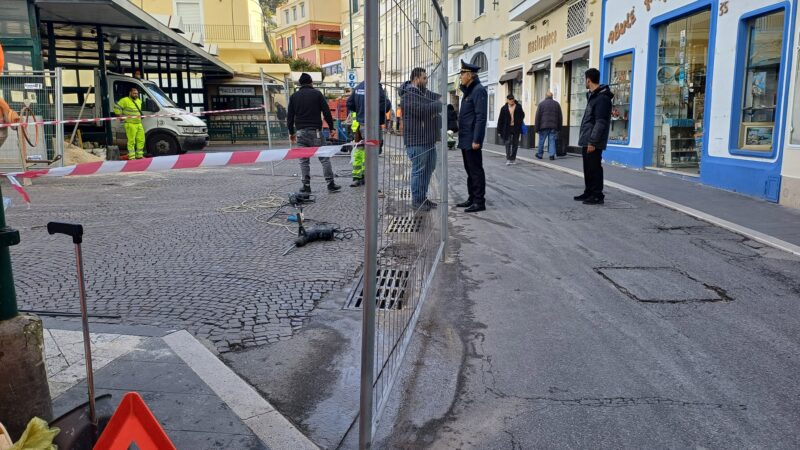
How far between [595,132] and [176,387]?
7.20 meters

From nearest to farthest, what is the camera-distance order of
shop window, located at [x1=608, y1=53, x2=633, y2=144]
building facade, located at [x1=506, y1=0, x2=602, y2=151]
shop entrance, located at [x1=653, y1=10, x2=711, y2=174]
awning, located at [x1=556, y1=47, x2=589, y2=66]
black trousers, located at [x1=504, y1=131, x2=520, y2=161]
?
shop entrance, located at [x1=653, y1=10, x2=711, y2=174]
shop window, located at [x1=608, y1=53, x2=633, y2=144]
black trousers, located at [x1=504, y1=131, x2=520, y2=161]
awning, located at [x1=556, y1=47, x2=589, y2=66]
building facade, located at [x1=506, y1=0, x2=602, y2=151]

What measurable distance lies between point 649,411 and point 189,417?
2281 millimetres

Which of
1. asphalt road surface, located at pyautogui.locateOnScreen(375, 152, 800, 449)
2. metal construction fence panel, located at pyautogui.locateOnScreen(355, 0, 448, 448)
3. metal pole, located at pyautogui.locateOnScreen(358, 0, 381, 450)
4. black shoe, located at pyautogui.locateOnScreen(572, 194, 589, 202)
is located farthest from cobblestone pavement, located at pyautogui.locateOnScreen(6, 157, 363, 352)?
black shoe, located at pyautogui.locateOnScreen(572, 194, 589, 202)

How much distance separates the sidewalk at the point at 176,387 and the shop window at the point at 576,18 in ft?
52.8

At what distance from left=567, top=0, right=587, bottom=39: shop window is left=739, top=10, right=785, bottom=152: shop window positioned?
776 centimetres

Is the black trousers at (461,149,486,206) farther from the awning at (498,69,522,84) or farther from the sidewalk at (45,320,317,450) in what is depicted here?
the awning at (498,69,522,84)

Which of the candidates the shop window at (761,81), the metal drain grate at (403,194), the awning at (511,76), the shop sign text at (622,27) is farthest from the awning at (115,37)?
the shop window at (761,81)

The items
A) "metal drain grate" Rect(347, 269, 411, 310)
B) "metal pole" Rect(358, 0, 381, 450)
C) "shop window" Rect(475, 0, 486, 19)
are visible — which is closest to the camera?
"metal pole" Rect(358, 0, 381, 450)

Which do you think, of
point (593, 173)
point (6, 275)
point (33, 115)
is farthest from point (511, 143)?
point (6, 275)

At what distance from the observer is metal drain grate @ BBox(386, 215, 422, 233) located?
335cm

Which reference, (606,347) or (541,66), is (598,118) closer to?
(606,347)

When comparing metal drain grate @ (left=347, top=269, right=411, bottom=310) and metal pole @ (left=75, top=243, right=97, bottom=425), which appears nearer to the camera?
metal pole @ (left=75, top=243, right=97, bottom=425)

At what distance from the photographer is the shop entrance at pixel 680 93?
40.4 feet

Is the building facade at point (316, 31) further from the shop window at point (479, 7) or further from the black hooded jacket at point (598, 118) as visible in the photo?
the black hooded jacket at point (598, 118)
